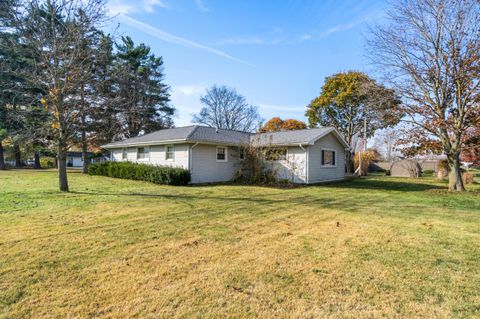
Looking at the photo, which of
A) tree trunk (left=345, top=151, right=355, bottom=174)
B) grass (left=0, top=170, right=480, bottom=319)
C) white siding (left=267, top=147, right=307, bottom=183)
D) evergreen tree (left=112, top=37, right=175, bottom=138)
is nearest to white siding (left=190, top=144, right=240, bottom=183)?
white siding (left=267, top=147, right=307, bottom=183)

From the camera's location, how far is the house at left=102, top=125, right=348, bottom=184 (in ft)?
47.7

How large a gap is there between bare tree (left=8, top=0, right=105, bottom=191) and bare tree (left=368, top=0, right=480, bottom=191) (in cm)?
1362

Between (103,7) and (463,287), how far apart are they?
42.9 feet

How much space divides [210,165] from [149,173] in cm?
340

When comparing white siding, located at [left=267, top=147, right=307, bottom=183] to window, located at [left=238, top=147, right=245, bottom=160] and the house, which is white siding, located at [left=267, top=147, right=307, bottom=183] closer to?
the house

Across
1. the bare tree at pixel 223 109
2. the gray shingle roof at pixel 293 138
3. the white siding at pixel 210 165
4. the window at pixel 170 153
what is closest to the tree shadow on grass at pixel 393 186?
the gray shingle roof at pixel 293 138

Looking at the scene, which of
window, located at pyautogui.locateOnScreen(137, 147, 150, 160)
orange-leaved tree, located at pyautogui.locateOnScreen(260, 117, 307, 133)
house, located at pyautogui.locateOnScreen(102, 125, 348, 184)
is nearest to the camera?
house, located at pyautogui.locateOnScreen(102, 125, 348, 184)

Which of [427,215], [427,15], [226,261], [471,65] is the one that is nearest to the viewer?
[226,261]

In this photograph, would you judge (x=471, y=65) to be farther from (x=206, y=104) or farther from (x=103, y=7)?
(x=206, y=104)

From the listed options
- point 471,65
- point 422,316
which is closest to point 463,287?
point 422,316

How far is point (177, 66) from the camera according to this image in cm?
1599

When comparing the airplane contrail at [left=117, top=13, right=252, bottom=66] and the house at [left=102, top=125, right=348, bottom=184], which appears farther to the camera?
the house at [left=102, top=125, right=348, bottom=184]

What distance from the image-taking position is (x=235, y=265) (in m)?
3.57

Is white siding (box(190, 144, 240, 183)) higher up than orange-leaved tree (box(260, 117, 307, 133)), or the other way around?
orange-leaved tree (box(260, 117, 307, 133))
